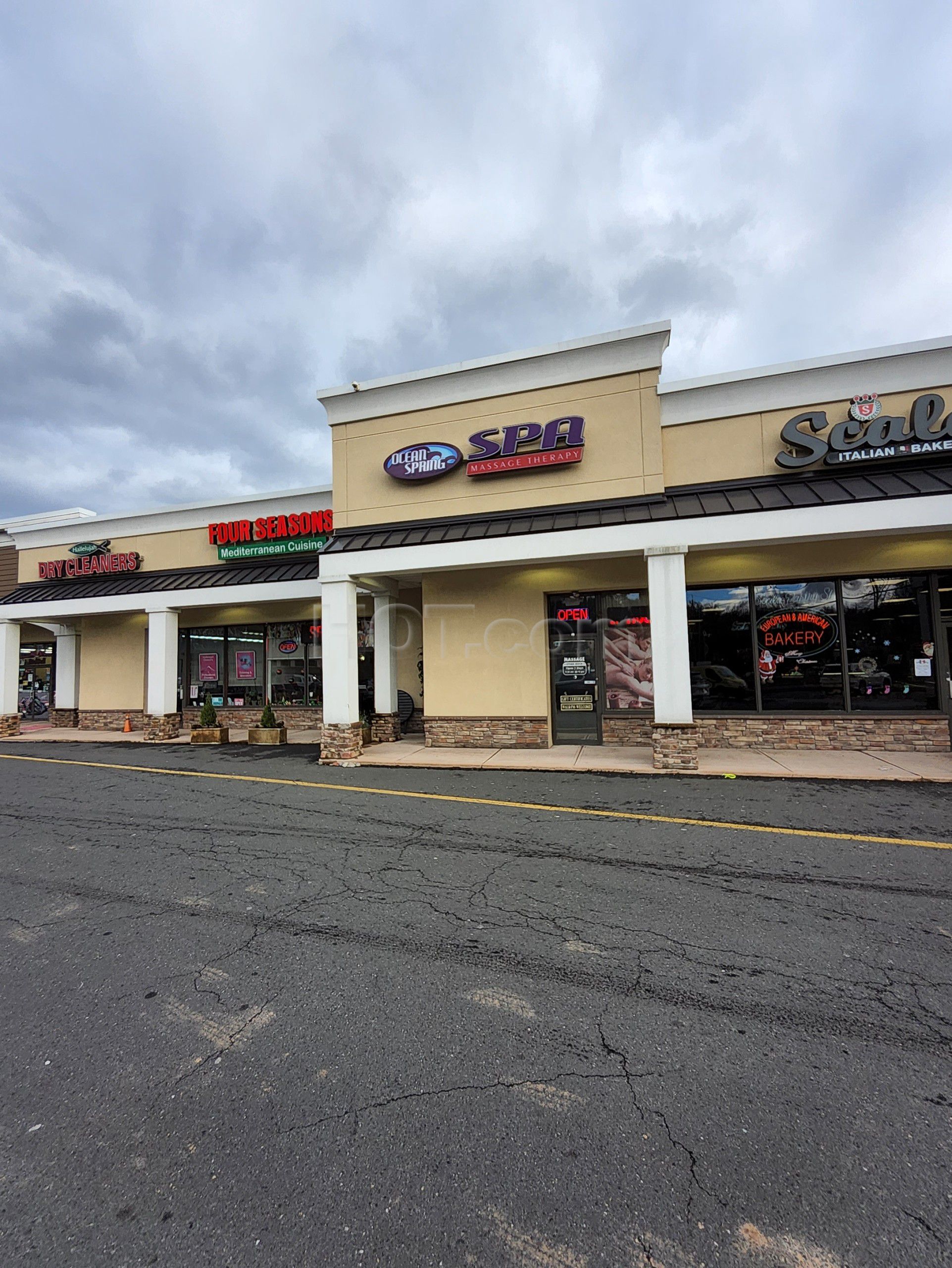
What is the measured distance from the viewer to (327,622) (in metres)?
12.3

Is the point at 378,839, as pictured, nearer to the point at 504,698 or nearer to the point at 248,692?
the point at 504,698

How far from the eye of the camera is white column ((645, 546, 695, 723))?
991 cm

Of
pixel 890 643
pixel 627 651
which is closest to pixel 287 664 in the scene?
pixel 627 651

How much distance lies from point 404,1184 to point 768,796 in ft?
24.1

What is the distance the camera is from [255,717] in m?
17.0

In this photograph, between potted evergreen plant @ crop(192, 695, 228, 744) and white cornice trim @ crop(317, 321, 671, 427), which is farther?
potted evergreen plant @ crop(192, 695, 228, 744)

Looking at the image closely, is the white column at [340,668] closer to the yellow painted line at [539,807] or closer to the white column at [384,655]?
the white column at [384,655]

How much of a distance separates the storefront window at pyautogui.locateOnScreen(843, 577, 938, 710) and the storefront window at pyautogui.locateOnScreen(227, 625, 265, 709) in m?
15.5

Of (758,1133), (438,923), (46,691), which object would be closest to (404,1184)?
(758,1133)

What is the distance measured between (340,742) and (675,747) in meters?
6.72

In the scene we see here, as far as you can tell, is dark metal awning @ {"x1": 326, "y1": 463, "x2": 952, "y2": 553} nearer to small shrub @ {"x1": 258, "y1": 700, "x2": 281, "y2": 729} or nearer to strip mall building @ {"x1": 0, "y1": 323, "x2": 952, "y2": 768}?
strip mall building @ {"x1": 0, "y1": 323, "x2": 952, "y2": 768}

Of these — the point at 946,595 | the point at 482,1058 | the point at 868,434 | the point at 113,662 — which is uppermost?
the point at 868,434

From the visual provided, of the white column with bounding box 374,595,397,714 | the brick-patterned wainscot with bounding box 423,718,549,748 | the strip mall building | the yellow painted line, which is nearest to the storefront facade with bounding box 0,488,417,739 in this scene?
the white column with bounding box 374,595,397,714

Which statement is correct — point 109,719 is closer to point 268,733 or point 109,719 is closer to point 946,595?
point 268,733
